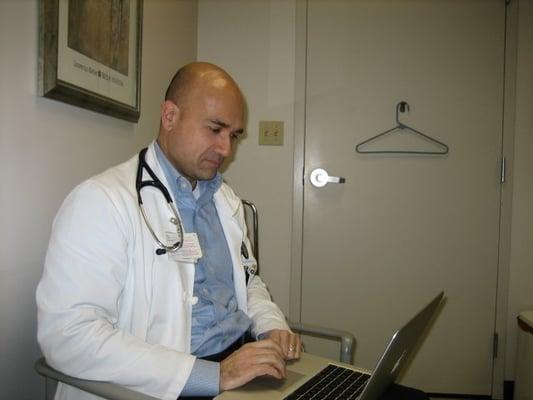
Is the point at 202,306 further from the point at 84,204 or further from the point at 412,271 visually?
the point at 412,271

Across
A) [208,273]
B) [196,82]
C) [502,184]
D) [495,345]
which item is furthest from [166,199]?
[495,345]

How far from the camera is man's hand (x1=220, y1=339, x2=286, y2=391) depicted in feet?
2.93

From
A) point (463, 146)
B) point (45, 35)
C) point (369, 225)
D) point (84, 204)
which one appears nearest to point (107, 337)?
point (84, 204)

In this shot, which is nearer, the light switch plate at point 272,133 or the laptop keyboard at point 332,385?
the laptop keyboard at point 332,385

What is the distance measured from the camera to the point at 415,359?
7.01 feet

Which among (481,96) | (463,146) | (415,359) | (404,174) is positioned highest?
(481,96)

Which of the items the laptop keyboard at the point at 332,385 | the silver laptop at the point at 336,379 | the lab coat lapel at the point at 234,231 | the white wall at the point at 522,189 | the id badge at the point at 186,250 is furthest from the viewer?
the white wall at the point at 522,189

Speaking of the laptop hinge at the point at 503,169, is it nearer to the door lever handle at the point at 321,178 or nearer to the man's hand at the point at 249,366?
the door lever handle at the point at 321,178

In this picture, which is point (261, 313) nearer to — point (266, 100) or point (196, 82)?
point (196, 82)

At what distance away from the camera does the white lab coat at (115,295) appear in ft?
2.76

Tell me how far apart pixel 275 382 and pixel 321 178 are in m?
1.34

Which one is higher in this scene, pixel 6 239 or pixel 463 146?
pixel 463 146

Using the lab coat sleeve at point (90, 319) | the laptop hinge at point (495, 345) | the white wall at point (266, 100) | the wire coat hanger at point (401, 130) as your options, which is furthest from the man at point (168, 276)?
the laptop hinge at point (495, 345)

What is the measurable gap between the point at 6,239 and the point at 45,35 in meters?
0.53
